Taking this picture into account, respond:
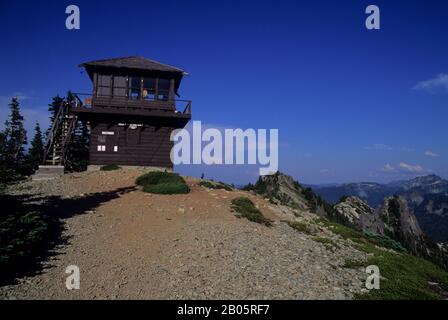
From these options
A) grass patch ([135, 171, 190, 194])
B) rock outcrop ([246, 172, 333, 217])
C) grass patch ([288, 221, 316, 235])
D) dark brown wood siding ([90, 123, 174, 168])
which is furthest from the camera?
rock outcrop ([246, 172, 333, 217])

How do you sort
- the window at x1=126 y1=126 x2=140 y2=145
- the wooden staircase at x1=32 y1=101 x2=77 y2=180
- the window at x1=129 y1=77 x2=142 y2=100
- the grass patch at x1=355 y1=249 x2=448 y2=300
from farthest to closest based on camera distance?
1. the window at x1=126 y1=126 x2=140 y2=145
2. the window at x1=129 y1=77 x2=142 y2=100
3. the wooden staircase at x1=32 y1=101 x2=77 y2=180
4. the grass patch at x1=355 y1=249 x2=448 y2=300

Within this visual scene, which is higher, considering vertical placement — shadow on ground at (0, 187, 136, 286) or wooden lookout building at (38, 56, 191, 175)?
wooden lookout building at (38, 56, 191, 175)

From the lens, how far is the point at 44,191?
2303 centimetres

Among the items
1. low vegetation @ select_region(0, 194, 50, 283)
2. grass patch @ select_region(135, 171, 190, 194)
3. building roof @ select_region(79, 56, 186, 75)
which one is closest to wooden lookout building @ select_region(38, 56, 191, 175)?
building roof @ select_region(79, 56, 186, 75)

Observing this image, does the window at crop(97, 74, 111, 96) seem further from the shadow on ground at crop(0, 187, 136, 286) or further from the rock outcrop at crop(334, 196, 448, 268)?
the rock outcrop at crop(334, 196, 448, 268)

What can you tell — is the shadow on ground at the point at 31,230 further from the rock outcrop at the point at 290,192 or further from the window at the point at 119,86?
the rock outcrop at the point at 290,192

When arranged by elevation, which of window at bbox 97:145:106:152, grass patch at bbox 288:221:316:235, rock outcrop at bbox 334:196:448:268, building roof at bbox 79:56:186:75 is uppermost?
building roof at bbox 79:56:186:75

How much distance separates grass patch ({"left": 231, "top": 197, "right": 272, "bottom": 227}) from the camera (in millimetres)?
20312

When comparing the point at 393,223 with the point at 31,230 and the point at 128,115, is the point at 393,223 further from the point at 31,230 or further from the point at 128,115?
the point at 31,230

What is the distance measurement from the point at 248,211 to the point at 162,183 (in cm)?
675

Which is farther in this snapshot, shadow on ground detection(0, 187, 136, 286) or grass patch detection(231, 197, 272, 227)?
grass patch detection(231, 197, 272, 227)

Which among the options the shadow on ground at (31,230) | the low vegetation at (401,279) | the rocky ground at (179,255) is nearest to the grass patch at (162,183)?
the rocky ground at (179,255)

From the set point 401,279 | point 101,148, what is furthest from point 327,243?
point 101,148
